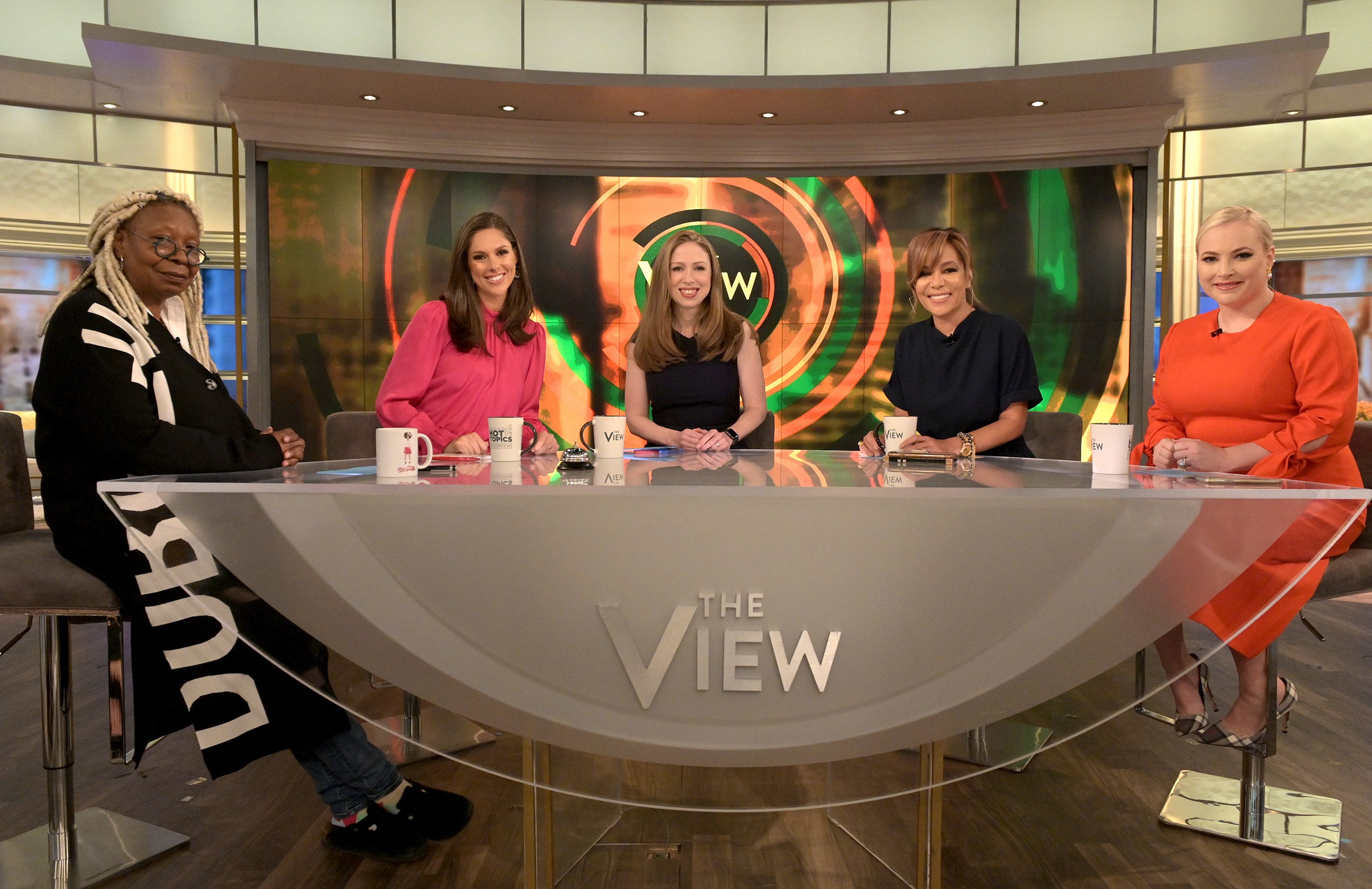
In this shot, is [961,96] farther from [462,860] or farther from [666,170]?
[462,860]

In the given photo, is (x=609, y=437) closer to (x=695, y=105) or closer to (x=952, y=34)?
(x=695, y=105)

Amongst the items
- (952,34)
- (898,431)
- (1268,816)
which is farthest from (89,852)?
(952,34)

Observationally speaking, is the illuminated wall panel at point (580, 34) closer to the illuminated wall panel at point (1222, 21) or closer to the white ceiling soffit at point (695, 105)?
the white ceiling soffit at point (695, 105)

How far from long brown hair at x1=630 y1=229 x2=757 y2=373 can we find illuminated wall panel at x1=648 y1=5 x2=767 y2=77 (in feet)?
11.3

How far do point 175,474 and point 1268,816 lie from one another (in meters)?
2.47

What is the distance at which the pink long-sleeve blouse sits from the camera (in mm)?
2441

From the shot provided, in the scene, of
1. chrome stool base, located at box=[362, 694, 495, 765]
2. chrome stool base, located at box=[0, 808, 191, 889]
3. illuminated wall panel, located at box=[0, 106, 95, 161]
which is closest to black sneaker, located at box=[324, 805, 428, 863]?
chrome stool base, located at box=[0, 808, 191, 889]

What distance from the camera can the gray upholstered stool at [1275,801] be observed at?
6.30 feet

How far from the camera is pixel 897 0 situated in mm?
5465

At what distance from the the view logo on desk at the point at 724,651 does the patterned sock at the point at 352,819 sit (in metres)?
1.05

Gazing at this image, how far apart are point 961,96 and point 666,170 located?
6.17ft

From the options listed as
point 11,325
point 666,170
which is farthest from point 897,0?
point 11,325

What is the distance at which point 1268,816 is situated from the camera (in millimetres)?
2053

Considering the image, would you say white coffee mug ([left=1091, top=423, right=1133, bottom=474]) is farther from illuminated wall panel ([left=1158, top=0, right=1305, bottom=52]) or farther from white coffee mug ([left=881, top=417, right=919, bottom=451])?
illuminated wall panel ([left=1158, top=0, right=1305, bottom=52])
